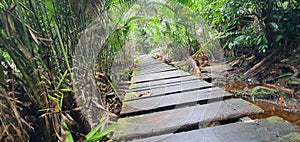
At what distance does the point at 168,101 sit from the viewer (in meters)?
1.35

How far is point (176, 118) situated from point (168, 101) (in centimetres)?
32

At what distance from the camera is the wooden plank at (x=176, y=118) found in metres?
0.91

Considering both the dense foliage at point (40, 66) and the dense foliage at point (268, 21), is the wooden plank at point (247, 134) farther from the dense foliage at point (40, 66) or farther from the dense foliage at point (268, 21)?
the dense foliage at point (268, 21)

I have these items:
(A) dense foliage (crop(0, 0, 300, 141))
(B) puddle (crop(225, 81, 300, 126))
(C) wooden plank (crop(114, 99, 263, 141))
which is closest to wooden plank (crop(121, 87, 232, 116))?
(C) wooden plank (crop(114, 99, 263, 141))

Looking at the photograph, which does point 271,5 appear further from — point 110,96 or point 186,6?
point 110,96

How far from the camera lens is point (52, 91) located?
75 centimetres

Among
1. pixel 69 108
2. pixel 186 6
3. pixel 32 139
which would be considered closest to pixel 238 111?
pixel 69 108

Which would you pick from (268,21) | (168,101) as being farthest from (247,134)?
Result: (268,21)

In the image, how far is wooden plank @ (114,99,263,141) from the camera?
91 cm

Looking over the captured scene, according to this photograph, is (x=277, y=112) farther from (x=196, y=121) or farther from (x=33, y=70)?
(x=33, y=70)

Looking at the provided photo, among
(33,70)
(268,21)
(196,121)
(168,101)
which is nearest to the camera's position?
(33,70)

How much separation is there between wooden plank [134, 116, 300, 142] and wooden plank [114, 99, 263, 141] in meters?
0.08

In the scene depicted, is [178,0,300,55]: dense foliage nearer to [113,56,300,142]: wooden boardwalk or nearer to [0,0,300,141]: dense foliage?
[113,56,300,142]: wooden boardwalk

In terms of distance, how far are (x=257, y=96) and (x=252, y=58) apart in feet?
3.48
